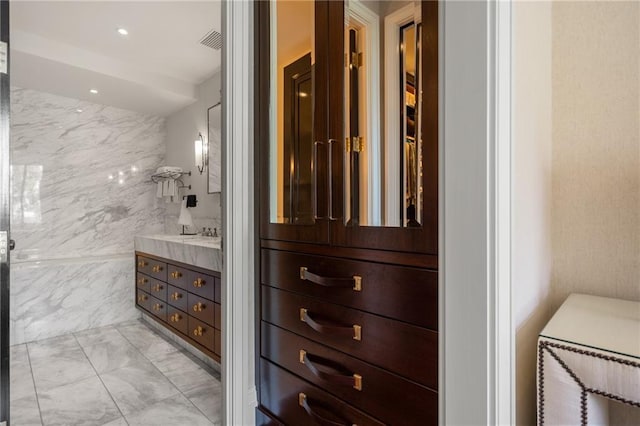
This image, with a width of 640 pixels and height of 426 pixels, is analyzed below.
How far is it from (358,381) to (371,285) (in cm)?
32

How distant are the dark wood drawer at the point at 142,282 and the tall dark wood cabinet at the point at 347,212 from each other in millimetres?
2332

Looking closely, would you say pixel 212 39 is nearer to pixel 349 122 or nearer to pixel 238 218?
pixel 238 218

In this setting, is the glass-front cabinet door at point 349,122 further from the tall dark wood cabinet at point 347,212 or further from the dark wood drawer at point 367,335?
the dark wood drawer at point 367,335

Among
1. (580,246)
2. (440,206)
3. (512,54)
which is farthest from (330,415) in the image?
(512,54)

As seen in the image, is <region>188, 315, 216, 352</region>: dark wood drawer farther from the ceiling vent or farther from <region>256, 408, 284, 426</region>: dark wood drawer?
the ceiling vent

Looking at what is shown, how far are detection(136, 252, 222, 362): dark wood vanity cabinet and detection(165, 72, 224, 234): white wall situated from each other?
667mm

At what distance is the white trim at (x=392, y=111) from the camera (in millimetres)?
996

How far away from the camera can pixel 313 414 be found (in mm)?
1218

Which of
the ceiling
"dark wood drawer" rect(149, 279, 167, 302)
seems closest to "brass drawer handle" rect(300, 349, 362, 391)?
"dark wood drawer" rect(149, 279, 167, 302)

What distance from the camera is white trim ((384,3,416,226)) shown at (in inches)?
39.2

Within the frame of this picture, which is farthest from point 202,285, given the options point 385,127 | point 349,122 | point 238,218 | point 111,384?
point 385,127

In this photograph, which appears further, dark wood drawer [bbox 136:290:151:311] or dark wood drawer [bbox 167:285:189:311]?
dark wood drawer [bbox 136:290:151:311]

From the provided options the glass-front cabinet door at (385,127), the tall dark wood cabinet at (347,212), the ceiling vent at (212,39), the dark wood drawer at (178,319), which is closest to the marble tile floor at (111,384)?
the dark wood drawer at (178,319)

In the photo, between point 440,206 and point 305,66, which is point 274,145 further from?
point 440,206
